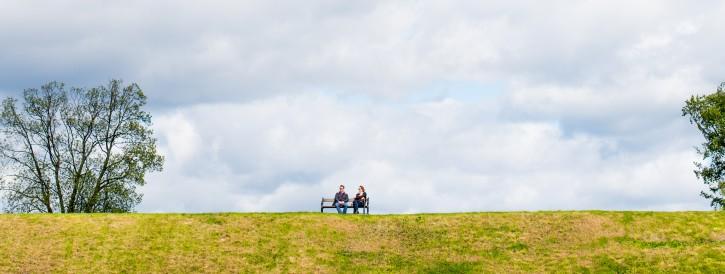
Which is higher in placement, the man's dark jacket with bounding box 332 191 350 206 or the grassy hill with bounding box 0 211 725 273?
the man's dark jacket with bounding box 332 191 350 206

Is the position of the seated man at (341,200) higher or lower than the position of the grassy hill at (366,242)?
higher

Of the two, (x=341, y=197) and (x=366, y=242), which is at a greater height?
(x=341, y=197)

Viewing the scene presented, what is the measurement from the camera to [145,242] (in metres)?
43.7

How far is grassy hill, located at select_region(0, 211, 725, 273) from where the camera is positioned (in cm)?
4069

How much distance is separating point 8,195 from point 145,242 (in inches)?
998

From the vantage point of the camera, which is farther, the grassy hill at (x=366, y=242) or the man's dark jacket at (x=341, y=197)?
the man's dark jacket at (x=341, y=197)

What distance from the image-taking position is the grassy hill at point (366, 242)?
133 feet

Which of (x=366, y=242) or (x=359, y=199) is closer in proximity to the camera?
(x=366, y=242)

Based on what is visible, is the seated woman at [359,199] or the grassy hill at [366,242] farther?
the seated woman at [359,199]

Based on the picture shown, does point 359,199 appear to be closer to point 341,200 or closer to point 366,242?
point 341,200

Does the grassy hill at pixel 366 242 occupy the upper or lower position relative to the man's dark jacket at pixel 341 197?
lower

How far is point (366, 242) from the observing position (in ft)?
145

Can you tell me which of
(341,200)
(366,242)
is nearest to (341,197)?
(341,200)

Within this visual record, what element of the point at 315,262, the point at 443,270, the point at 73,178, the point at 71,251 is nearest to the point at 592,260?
the point at 443,270
